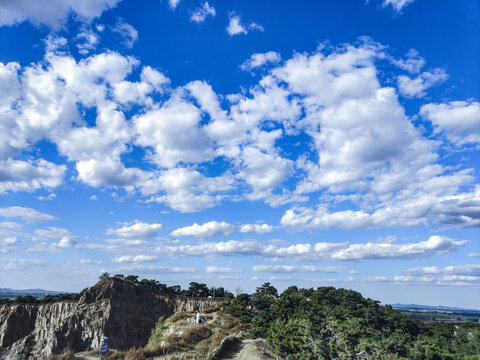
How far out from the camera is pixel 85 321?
2360 inches

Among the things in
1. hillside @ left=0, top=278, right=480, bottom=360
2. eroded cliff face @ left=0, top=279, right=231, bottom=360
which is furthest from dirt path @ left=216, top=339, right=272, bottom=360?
eroded cliff face @ left=0, top=279, right=231, bottom=360

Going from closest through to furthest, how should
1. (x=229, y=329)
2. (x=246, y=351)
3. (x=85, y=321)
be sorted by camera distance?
(x=246, y=351) → (x=229, y=329) → (x=85, y=321)

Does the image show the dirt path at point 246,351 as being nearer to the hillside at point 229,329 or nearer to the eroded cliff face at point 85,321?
the hillside at point 229,329

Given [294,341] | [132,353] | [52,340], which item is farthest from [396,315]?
[52,340]

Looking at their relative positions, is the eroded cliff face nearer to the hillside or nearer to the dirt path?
the hillside

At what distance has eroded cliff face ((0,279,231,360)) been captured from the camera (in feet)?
188

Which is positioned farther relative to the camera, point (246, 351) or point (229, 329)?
point (229, 329)

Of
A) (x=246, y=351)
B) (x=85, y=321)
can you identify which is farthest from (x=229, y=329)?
(x=85, y=321)

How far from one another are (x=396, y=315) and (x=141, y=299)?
177 feet

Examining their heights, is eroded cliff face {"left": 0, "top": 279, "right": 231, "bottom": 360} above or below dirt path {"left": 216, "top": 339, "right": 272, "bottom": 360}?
below

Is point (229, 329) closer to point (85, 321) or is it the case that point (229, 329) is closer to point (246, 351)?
point (246, 351)

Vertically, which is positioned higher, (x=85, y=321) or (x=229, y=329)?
(x=229, y=329)

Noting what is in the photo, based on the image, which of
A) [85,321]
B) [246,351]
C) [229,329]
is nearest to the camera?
[246,351]

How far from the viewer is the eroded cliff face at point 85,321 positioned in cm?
5725
